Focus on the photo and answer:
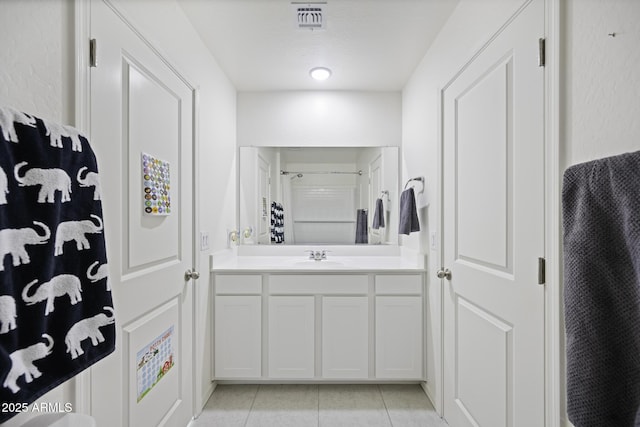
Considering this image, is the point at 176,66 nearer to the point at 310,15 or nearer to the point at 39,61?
the point at 310,15

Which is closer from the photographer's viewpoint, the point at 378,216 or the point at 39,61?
the point at 39,61

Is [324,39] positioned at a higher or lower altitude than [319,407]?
higher

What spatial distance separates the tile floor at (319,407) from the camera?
6.55 ft

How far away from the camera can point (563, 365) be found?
104 centimetres

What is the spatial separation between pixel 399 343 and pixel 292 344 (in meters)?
0.71

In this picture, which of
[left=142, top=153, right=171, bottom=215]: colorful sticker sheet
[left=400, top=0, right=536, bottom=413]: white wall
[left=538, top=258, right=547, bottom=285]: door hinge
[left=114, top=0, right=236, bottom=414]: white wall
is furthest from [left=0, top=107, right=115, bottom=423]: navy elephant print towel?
[left=400, top=0, right=536, bottom=413]: white wall

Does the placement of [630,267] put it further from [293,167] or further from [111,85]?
[293,167]

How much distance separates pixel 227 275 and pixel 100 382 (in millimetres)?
1175

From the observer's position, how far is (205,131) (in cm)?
219

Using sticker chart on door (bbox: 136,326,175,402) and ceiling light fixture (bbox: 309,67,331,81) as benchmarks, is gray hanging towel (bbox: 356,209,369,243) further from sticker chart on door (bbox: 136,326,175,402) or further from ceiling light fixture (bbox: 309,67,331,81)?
sticker chart on door (bbox: 136,326,175,402)

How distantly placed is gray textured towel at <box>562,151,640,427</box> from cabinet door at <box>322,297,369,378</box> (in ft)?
5.26

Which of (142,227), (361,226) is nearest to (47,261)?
(142,227)

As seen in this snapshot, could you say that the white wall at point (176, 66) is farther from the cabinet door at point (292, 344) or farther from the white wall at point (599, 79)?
the white wall at point (599, 79)

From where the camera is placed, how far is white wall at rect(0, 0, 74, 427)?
0.84 meters
